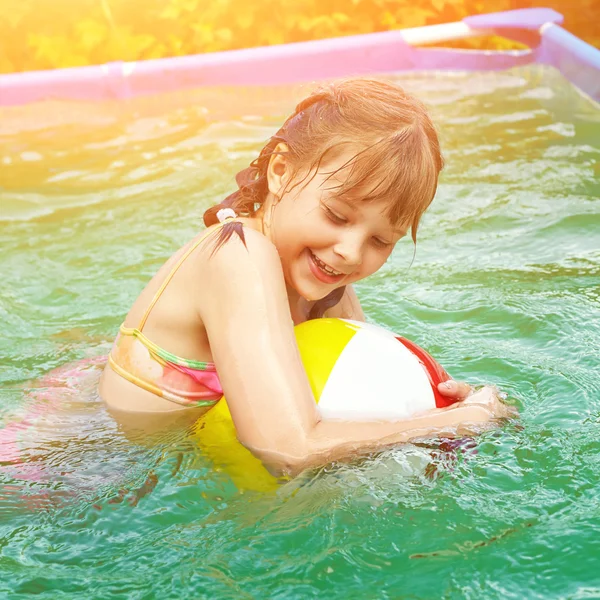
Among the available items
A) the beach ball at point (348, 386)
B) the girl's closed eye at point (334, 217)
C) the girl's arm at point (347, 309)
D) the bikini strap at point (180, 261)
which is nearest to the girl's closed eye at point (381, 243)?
the girl's closed eye at point (334, 217)

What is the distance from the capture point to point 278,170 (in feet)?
10.2

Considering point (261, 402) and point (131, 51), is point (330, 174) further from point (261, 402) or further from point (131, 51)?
point (131, 51)

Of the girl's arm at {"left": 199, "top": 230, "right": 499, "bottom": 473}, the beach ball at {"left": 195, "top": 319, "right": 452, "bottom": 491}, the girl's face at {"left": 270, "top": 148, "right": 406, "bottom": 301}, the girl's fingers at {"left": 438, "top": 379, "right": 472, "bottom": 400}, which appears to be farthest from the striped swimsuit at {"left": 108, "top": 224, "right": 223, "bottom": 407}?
the girl's fingers at {"left": 438, "top": 379, "right": 472, "bottom": 400}

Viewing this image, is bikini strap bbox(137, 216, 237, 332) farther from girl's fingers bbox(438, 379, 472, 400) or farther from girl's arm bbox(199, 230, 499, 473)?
girl's fingers bbox(438, 379, 472, 400)

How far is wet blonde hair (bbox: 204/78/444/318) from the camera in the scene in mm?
2832

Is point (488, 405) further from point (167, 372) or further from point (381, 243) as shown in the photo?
point (167, 372)

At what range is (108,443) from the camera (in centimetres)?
321

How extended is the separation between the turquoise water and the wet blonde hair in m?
0.48

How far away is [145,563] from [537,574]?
1101 millimetres

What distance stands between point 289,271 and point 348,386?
449 millimetres

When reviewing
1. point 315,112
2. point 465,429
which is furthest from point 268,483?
point 315,112

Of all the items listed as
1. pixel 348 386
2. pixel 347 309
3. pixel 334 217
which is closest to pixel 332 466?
pixel 348 386

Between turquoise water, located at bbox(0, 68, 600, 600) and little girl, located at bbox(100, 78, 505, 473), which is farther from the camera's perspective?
little girl, located at bbox(100, 78, 505, 473)

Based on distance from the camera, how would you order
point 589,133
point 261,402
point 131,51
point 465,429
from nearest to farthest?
point 261,402 < point 465,429 < point 589,133 < point 131,51
